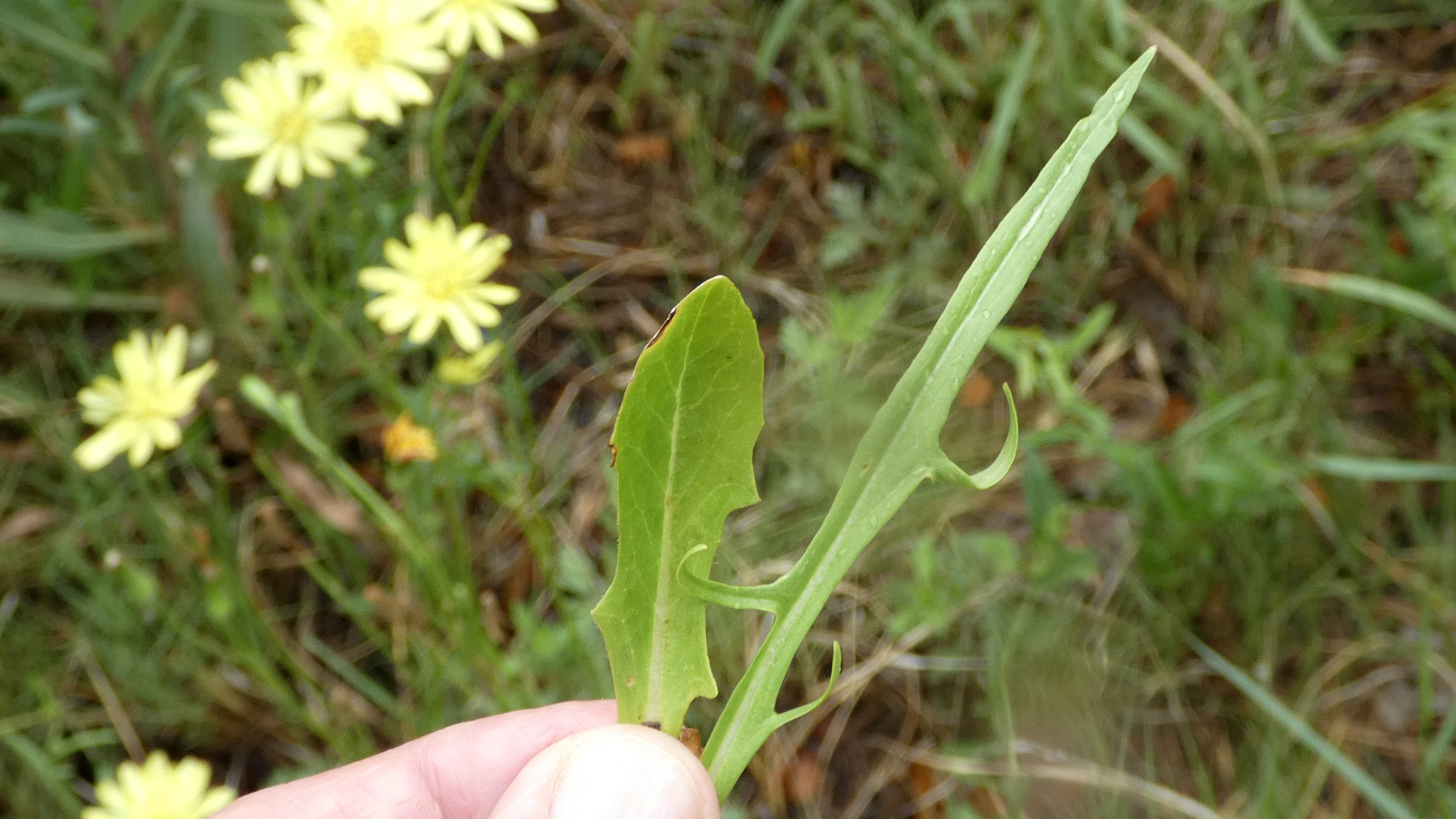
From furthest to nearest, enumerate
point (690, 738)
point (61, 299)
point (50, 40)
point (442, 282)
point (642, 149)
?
1. point (642, 149)
2. point (61, 299)
3. point (50, 40)
4. point (442, 282)
5. point (690, 738)

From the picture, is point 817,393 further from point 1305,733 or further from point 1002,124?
point 1305,733

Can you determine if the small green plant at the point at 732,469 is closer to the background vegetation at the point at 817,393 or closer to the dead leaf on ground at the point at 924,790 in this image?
the background vegetation at the point at 817,393

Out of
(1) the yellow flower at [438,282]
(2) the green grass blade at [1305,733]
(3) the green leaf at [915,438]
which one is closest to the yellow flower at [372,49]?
(1) the yellow flower at [438,282]

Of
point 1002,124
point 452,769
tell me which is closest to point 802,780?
point 452,769

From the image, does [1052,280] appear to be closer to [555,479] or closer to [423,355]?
[555,479]

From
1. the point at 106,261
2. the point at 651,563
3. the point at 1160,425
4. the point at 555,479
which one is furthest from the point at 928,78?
the point at 106,261
